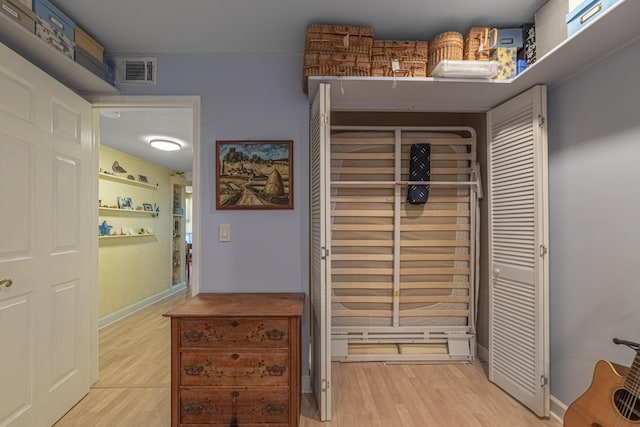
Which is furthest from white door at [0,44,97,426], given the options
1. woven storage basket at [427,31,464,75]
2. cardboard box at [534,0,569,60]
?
cardboard box at [534,0,569,60]

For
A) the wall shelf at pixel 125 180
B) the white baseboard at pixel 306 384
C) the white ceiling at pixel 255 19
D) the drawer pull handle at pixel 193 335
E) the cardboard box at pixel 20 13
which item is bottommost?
the white baseboard at pixel 306 384

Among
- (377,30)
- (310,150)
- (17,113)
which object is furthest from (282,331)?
(377,30)

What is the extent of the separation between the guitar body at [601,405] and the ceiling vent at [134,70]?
316 centimetres

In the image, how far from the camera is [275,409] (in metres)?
1.76

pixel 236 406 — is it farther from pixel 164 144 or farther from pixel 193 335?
pixel 164 144

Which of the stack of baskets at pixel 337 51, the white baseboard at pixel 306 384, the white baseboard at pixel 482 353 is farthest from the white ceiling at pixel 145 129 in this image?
the white baseboard at pixel 482 353

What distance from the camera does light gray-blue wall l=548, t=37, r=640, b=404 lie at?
63.7 inches

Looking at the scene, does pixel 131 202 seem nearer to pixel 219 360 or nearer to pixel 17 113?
pixel 17 113

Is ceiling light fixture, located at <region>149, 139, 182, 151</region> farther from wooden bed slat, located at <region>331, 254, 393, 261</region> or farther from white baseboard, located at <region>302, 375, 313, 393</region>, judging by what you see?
white baseboard, located at <region>302, 375, 313, 393</region>

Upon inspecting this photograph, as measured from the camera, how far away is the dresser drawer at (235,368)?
176 centimetres

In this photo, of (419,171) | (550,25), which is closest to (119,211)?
(419,171)

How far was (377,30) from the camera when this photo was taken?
82.8 inches

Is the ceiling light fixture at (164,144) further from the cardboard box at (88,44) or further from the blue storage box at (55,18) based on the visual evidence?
the blue storage box at (55,18)

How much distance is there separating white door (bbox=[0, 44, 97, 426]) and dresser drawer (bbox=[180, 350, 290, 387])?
87 centimetres
